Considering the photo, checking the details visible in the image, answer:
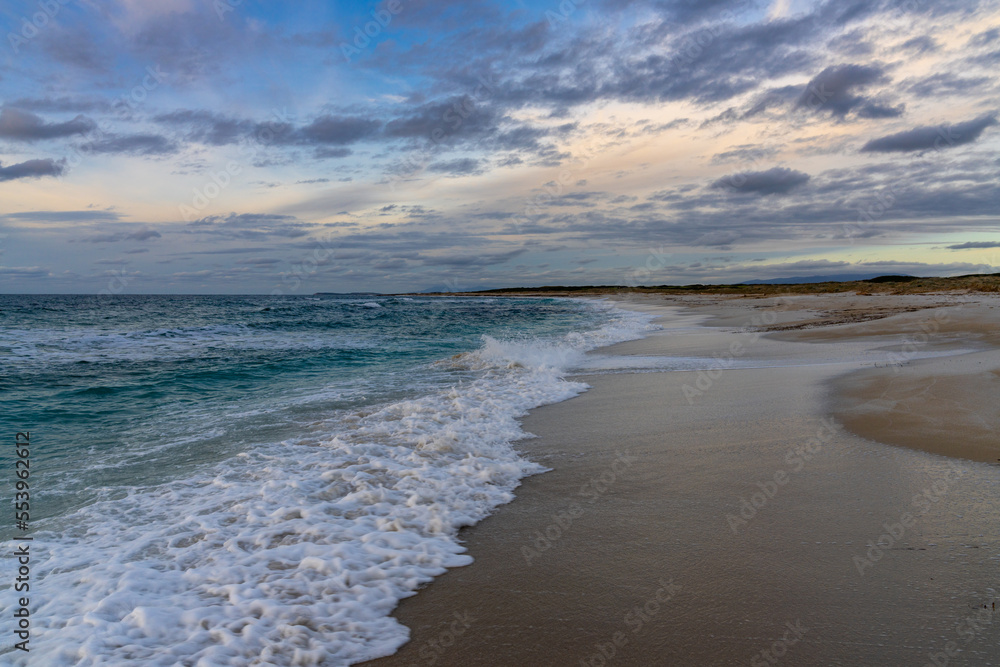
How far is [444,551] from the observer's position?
399 cm

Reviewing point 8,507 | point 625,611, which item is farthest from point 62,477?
point 625,611

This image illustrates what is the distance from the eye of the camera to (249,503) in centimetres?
483

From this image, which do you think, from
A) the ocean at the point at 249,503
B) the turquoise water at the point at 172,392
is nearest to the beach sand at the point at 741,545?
the ocean at the point at 249,503

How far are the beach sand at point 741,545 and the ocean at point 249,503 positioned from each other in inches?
16.7

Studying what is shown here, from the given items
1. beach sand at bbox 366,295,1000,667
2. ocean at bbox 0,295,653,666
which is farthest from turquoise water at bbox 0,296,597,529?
beach sand at bbox 366,295,1000,667

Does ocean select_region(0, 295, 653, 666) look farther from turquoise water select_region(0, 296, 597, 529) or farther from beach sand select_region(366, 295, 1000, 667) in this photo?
beach sand select_region(366, 295, 1000, 667)

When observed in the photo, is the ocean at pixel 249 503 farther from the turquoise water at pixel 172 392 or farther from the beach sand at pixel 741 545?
the beach sand at pixel 741 545

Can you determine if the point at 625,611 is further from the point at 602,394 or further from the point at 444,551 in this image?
the point at 602,394

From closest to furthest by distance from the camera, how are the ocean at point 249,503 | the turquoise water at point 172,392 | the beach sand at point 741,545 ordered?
the beach sand at point 741,545 → the ocean at point 249,503 → the turquoise water at point 172,392

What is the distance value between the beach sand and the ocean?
16.7 inches

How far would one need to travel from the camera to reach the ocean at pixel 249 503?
10.0 feet

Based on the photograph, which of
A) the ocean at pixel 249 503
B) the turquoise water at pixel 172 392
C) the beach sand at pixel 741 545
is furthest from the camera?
the turquoise water at pixel 172 392

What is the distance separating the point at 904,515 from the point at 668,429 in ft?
9.98

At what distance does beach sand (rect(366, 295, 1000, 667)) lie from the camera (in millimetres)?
2775
